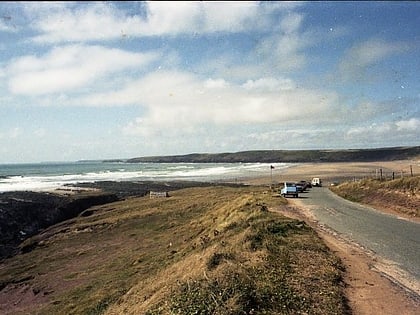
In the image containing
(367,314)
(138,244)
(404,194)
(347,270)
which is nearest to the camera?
(367,314)

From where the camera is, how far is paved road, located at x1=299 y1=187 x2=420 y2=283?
52.5 ft

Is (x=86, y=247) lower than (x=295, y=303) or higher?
lower

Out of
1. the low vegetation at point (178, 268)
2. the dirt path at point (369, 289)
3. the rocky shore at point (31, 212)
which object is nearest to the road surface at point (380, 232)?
the dirt path at point (369, 289)

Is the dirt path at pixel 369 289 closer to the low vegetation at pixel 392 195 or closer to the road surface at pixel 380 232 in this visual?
the road surface at pixel 380 232

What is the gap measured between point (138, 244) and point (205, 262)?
16273 millimetres

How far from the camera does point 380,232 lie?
70.1 ft

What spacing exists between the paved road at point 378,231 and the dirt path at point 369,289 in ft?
3.13

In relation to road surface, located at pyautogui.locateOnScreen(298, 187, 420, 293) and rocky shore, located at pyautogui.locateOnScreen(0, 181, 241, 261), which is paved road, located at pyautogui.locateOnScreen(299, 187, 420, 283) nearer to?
road surface, located at pyautogui.locateOnScreen(298, 187, 420, 293)

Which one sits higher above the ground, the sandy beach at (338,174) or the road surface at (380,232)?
the road surface at (380,232)

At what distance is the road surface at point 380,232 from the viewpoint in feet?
50.2

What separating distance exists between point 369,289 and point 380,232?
9.82 metres

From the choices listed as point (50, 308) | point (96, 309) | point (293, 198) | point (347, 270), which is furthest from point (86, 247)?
point (347, 270)

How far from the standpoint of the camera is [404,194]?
31.9 metres

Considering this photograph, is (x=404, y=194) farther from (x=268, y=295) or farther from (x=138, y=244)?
(x=268, y=295)
